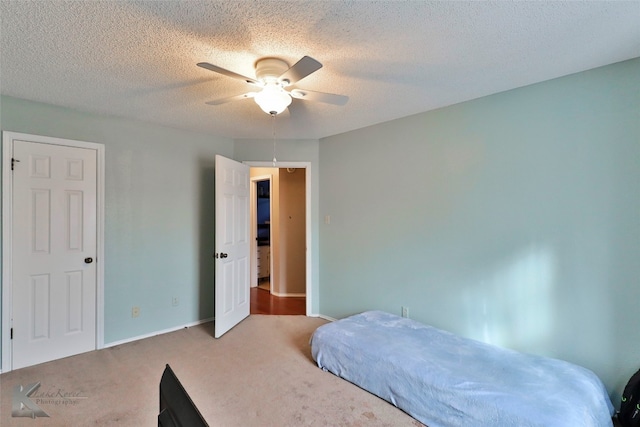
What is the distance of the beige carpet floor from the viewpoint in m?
2.00

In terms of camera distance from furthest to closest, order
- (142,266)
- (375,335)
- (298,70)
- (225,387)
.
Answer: (142,266), (375,335), (225,387), (298,70)

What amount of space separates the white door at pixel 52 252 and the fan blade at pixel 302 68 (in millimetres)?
2453

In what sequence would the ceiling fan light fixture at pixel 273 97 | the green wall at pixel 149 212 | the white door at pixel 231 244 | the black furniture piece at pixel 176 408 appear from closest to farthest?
the black furniture piece at pixel 176 408, the ceiling fan light fixture at pixel 273 97, the green wall at pixel 149 212, the white door at pixel 231 244

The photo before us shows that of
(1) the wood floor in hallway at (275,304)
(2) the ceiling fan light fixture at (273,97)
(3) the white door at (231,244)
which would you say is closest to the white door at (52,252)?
(3) the white door at (231,244)

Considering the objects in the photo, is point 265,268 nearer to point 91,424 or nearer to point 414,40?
point 91,424

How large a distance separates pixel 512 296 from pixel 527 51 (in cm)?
180

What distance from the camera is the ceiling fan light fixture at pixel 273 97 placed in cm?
193

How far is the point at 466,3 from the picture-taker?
1444 millimetres

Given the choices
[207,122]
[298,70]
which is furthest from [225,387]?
[207,122]

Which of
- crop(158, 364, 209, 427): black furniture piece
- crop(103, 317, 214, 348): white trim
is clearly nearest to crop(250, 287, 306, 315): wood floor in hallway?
crop(103, 317, 214, 348): white trim

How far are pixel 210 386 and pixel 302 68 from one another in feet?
7.89

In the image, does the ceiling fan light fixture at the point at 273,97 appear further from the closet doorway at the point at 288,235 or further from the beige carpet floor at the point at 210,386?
the closet doorway at the point at 288,235

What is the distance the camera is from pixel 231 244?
357 cm

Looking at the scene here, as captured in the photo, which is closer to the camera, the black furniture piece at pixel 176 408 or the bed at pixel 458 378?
the black furniture piece at pixel 176 408
